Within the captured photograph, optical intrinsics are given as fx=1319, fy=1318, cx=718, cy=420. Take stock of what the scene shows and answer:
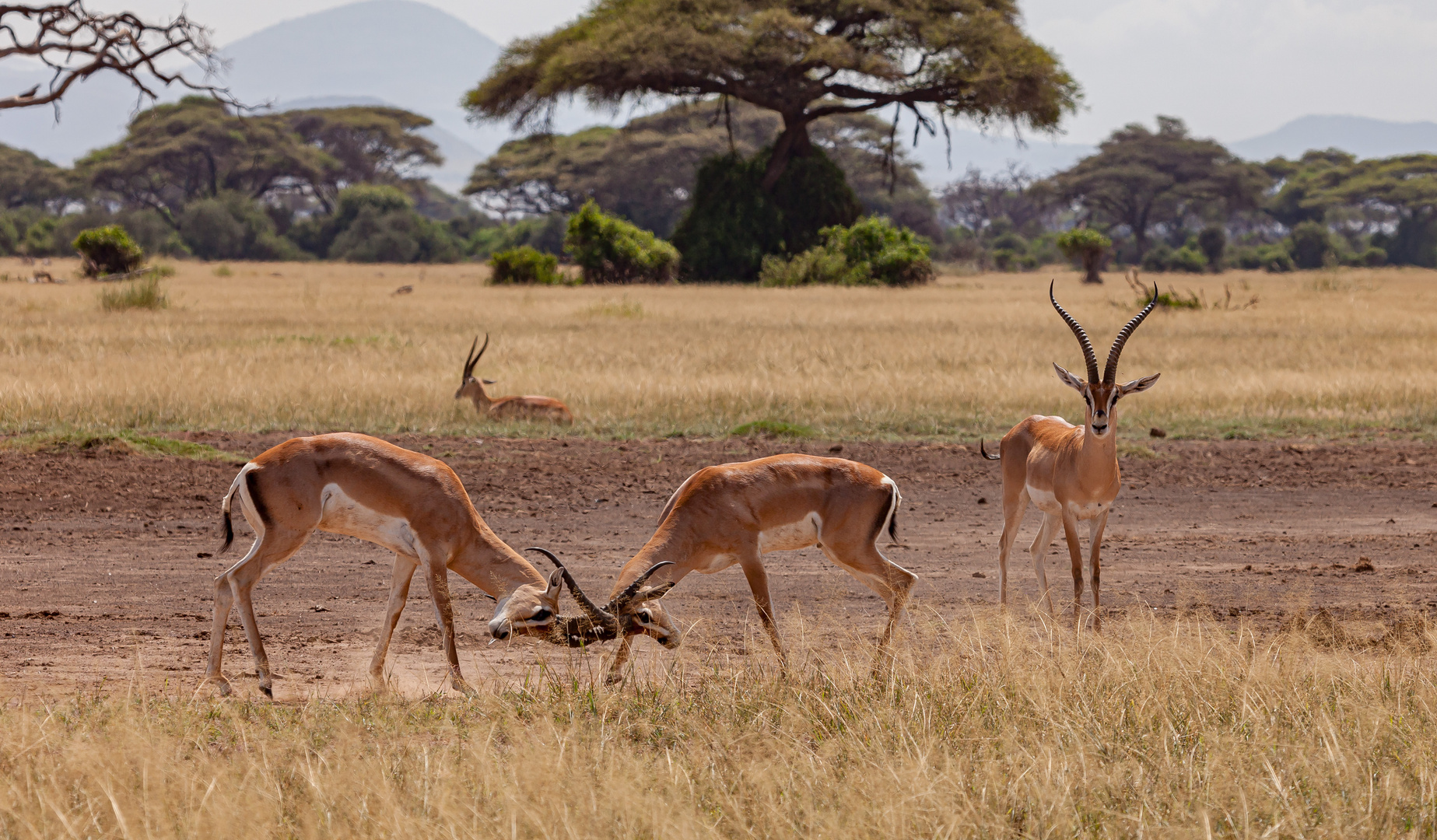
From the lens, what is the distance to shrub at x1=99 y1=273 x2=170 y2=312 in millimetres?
23297

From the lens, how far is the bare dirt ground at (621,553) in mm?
6047

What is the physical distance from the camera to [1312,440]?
40.0ft

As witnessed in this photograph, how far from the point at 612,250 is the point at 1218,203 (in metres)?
44.5

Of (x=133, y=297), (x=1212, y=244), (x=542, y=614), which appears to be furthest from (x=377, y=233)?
(x=542, y=614)

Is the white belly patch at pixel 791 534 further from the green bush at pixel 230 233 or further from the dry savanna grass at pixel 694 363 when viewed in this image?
the green bush at pixel 230 233

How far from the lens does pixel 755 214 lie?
41.0 meters

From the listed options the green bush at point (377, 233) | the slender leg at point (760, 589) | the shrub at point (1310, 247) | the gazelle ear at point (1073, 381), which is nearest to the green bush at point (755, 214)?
the green bush at point (377, 233)

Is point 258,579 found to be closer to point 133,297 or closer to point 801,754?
point 801,754

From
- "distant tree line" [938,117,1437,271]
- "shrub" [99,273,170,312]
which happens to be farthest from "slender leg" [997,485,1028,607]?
"distant tree line" [938,117,1437,271]

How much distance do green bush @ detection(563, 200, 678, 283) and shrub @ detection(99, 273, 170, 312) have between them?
13855mm

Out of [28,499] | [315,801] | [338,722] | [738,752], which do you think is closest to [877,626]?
[738,752]

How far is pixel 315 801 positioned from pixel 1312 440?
1070 centimetres

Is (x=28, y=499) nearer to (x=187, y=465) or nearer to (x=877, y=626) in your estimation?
(x=187, y=465)

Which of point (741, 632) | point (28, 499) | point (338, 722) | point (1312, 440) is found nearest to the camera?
point (338, 722)
